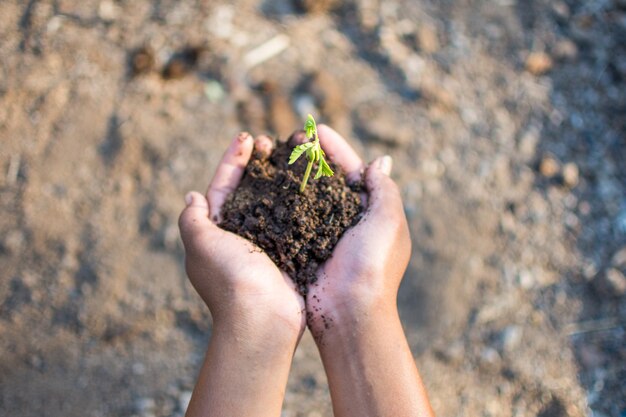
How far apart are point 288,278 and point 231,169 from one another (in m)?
0.55

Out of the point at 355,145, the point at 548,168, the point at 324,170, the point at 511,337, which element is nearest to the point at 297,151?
the point at 324,170

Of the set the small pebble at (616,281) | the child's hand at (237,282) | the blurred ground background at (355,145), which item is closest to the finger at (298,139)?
the child's hand at (237,282)

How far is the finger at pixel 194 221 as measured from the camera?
214 centimetres

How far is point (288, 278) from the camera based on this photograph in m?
2.15

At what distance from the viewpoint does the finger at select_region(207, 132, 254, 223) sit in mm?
2352

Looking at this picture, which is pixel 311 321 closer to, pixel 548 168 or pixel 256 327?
pixel 256 327

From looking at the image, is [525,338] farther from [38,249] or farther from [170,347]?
[38,249]

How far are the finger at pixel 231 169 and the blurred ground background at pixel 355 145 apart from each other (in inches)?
35.5

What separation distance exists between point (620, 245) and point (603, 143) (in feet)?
2.36

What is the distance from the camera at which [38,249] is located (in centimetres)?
303

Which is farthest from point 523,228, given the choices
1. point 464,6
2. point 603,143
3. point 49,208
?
point 49,208

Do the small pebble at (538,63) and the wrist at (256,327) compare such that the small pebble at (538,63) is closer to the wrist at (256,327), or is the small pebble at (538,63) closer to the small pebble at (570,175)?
the small pebble at (570,175)

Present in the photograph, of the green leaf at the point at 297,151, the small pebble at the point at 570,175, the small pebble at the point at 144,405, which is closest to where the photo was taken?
the green leaf at the point at 297,151

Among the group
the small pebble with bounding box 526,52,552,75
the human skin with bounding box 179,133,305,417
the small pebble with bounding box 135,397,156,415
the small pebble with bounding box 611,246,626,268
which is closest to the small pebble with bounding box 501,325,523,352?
the small pebble with bounding box 611,246,626,268
